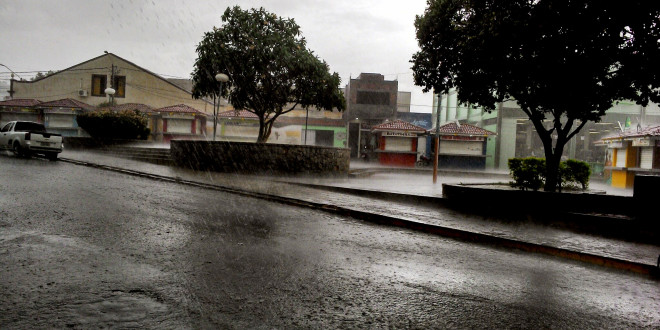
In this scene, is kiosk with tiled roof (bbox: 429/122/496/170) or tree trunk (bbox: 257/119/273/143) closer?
tree trunk (bbox: 257/119/273/143)

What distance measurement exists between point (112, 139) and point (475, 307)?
2551cm

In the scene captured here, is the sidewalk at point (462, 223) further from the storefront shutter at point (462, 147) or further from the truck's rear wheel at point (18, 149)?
the storefront shutter at point (462, 147)

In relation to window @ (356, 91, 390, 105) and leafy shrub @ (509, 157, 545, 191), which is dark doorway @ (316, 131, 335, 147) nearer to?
window @ (356, 91, 390, 105)

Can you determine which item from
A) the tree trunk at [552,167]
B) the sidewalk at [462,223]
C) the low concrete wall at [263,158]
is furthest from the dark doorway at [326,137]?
the tree trunk at [552,167]

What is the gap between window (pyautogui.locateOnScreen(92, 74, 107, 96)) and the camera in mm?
42156

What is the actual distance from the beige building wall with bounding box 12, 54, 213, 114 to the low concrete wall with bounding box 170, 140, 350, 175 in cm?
2862

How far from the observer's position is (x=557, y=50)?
8.91 metres

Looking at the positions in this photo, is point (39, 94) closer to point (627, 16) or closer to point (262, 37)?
point (262, 37)

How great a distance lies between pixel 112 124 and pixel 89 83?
2078cm

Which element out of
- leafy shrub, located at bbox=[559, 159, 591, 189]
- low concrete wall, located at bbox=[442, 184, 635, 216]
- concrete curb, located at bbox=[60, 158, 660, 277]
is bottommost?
concrete curb, located at bbox=[60, 158, 660, 277]

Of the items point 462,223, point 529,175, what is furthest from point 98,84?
point 462,223

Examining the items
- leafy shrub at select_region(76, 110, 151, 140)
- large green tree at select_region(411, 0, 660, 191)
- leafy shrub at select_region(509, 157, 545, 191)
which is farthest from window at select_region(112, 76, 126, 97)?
leafy shrub at select_region(509, 157, 545, 191)

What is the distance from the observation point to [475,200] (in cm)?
1046

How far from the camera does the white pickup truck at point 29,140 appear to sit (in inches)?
706
